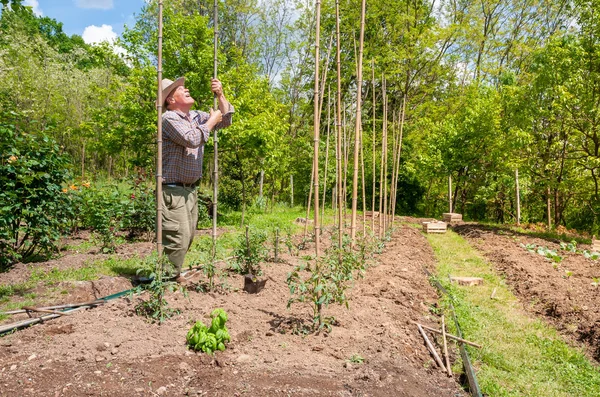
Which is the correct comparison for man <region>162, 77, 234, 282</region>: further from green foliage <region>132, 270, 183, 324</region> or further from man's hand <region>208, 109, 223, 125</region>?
green foliage <region>132, 270, 183, 324</region>

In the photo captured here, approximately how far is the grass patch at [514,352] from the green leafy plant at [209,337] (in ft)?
5.96

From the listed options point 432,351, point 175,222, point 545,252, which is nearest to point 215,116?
point 175,222

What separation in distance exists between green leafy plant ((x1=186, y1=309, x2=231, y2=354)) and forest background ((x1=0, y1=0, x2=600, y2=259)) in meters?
3.01

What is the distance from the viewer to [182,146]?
348 centimetres

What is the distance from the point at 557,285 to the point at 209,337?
4.62 meters

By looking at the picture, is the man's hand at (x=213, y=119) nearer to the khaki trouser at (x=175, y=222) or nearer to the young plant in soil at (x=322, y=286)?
the khaki trouser at (x=175, y=222)

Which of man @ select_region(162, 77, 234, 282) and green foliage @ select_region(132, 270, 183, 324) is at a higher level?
man @ select_region(162, 77, 234, 282)

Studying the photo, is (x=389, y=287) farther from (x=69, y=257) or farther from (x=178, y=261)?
(x=69, y=257)

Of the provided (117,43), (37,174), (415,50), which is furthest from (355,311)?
(415,50)

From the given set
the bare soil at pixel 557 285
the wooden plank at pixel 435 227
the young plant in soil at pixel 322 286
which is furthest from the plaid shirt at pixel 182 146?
the wooden plank at pixel 435 227

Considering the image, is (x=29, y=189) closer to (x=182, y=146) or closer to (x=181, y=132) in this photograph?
(x=182, y=146)

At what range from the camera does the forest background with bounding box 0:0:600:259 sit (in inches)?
254

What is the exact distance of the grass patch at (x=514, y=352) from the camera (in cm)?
280

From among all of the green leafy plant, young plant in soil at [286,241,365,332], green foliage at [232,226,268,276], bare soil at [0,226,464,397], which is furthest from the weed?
green foliage at [232,226,268,276]
